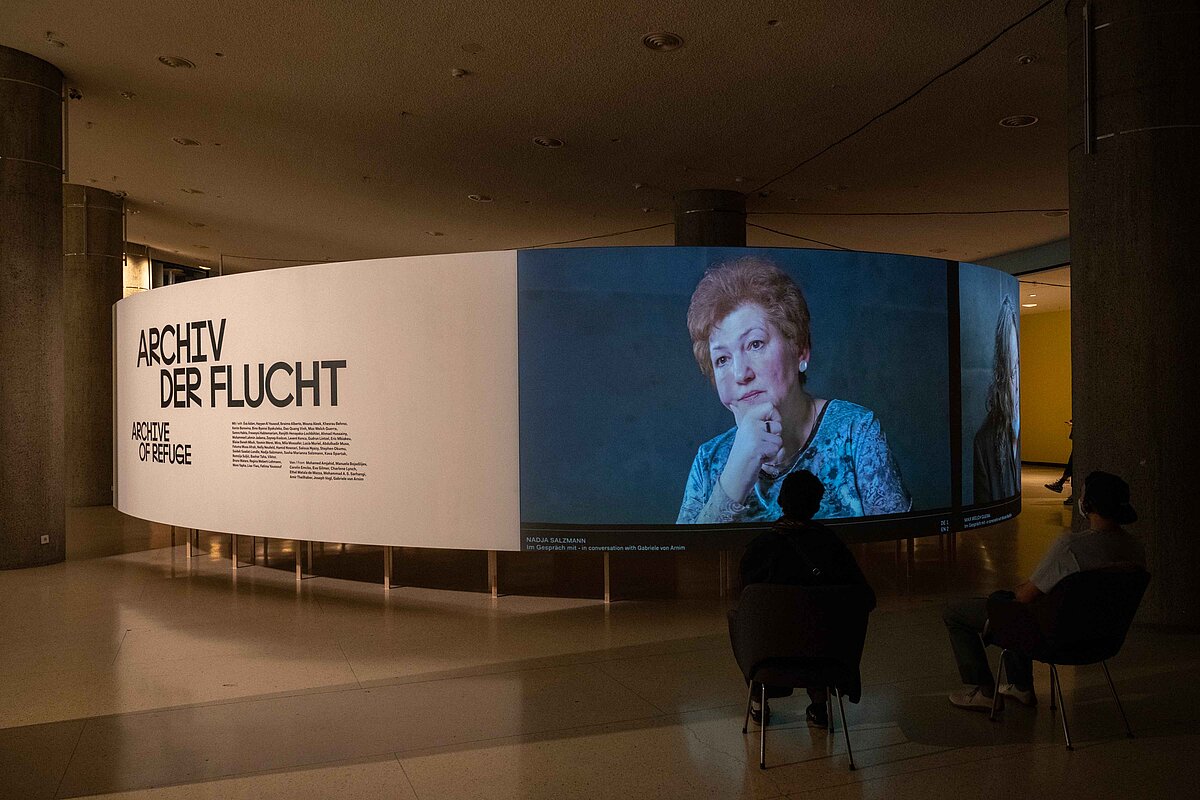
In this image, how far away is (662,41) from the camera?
7.52 metres

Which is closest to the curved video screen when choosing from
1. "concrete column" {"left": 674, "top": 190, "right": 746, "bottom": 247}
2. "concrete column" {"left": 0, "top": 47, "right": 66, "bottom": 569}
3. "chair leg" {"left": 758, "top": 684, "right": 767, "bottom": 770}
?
"concrete column" {"left": 0, "top": 47, "right": 66, "bottom": 569}

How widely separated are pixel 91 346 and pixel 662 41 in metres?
10.7

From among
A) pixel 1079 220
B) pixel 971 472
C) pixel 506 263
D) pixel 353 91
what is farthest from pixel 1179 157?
pixel 353 91

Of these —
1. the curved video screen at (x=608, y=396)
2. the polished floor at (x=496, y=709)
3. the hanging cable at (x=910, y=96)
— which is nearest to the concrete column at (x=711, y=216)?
the hanging cable at (x=910, y=96)

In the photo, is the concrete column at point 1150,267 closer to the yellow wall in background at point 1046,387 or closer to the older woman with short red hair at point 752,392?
the older woman with short red hair at point 752,392

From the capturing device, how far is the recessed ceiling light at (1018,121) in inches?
367

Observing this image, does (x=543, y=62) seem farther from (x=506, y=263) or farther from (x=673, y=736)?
(x=673, y=736)

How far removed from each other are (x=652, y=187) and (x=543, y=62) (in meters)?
4.54

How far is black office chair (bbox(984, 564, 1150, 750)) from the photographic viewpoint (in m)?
3.49

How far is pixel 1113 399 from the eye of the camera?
588 centimetres

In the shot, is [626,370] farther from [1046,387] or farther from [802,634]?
[1046,387]

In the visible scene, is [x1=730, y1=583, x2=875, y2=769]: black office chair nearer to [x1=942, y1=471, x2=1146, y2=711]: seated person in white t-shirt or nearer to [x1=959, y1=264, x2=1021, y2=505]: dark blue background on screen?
[x1=942, y1=471, x2=1146, y2=711]: seated person in white t-shirt

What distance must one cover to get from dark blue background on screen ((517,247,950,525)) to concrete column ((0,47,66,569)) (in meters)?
4.97

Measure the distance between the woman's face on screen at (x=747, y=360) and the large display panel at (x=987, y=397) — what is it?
183 centimetres
